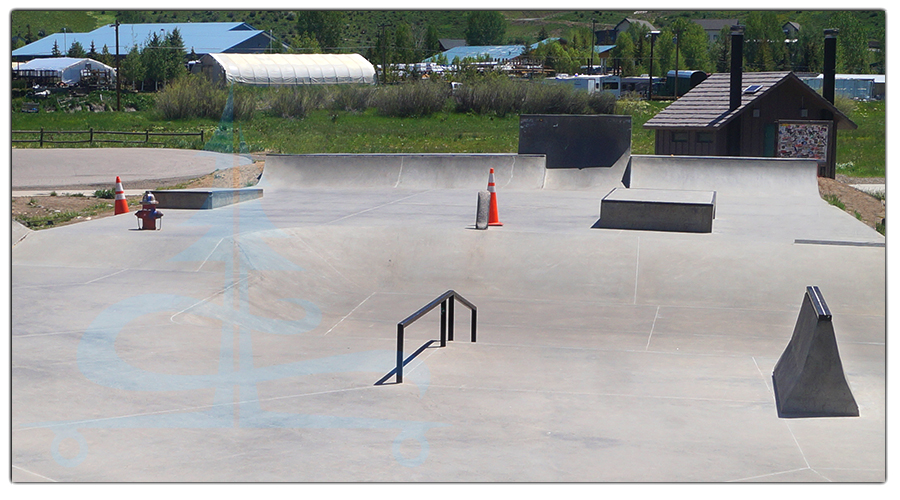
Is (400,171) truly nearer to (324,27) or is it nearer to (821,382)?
(821,382)

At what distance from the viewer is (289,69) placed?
62000 millimetres

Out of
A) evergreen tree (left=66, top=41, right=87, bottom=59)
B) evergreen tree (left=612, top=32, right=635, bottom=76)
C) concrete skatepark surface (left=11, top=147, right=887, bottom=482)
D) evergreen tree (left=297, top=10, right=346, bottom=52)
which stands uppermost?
evergreen tree (left=297, top=10, right=346, bottom=52)

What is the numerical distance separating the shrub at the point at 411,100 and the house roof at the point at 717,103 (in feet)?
67.7

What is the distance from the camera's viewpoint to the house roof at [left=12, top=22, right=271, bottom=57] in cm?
7406

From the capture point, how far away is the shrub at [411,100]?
42125mm

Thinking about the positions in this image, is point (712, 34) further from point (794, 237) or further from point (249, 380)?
point (249, 380)

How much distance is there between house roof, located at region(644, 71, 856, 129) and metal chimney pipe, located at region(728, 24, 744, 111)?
0.20 m

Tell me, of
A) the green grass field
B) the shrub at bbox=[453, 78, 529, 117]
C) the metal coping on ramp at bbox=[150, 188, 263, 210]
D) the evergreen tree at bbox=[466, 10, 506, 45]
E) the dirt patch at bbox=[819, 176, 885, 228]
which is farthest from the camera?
the evergreen tree at bbox=[466, 10, 506, 45]

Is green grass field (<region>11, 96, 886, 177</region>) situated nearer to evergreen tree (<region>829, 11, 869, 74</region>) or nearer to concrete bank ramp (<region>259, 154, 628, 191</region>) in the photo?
evergreen tree (<region>829, 11, 869, 74</region>)

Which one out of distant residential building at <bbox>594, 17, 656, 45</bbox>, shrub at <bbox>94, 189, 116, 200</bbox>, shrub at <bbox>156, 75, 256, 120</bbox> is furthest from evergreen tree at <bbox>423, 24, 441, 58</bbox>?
shrub at <bbox>94, 189, 116, 200</bbox>

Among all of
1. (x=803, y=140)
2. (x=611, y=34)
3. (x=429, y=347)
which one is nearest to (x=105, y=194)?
(x=429, y=347)

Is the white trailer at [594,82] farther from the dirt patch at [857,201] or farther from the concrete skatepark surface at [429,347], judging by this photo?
the concrete skatepark surface at [429,347]

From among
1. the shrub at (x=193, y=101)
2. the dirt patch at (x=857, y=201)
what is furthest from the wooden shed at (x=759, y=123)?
the shrub at (x=193, y=101)

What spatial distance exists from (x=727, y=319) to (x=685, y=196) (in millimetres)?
3777
